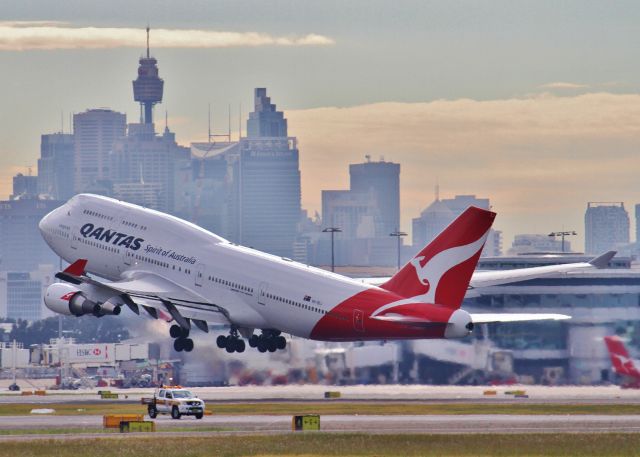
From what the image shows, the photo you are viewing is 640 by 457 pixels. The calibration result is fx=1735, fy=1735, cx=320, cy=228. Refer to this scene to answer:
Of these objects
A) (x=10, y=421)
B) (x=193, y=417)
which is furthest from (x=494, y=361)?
(x=10, y=421)

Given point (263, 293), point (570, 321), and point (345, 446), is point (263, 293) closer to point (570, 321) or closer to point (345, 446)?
Result: point (345, 446)

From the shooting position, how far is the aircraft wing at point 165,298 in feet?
349

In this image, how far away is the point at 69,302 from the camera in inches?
4257

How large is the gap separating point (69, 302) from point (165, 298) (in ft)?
20.3

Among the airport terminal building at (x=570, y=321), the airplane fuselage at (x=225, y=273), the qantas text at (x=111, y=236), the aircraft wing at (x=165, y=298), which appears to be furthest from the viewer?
the airport terminal building at (x=570, y=321)

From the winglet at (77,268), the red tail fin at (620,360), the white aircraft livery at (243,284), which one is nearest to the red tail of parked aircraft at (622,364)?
the red tail fin at (620,360)

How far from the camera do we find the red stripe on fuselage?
322 feet

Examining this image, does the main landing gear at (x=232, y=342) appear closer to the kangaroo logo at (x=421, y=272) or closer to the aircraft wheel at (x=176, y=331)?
the aircraft wheel at (x=176, y=331)

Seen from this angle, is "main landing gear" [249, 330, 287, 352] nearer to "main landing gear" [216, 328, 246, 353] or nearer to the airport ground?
"main landing gear" [216, 328, 246, 353]

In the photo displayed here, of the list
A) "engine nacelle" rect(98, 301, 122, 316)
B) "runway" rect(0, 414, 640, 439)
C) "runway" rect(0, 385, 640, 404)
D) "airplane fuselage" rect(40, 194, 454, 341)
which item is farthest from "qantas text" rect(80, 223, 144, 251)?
"runway" rect(0, 385, 640, 404)

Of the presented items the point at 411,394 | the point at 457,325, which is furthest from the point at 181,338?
the point at 411,394

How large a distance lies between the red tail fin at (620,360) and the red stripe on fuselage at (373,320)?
34797 millimetres

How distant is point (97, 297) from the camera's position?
351 feet

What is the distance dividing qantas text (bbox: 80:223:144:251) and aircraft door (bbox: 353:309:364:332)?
16.8m
